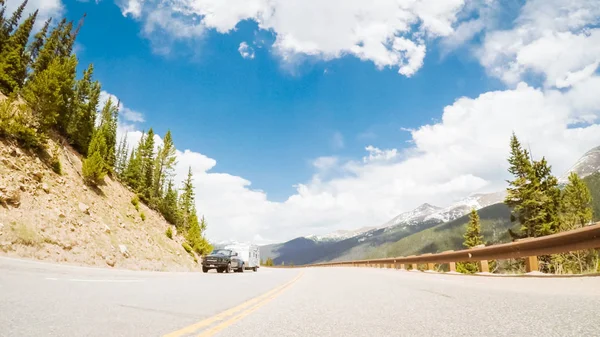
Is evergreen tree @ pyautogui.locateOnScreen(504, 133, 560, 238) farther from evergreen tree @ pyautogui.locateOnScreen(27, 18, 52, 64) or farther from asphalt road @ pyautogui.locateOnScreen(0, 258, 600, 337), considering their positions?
evergreen tree @ pyautogui.locateOnScreen(27, 18, 52, 64)

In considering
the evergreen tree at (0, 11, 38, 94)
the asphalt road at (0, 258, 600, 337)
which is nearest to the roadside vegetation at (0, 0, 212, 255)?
the evergreen tree at (0, 11, 38, 94)

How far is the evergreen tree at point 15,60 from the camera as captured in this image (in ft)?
125

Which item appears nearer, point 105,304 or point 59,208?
point 105,304

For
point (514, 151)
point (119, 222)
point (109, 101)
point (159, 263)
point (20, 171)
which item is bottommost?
point (159, 263)

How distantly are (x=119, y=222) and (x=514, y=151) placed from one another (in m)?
44.6

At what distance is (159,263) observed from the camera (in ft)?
104

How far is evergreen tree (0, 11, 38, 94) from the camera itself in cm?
3809

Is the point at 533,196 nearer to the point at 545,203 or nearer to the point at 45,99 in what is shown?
the point at 545,203

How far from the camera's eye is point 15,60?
4606cm

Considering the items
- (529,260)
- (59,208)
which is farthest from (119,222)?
(529,260)

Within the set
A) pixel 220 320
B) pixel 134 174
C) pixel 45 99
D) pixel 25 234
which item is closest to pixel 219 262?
pixel 25 234

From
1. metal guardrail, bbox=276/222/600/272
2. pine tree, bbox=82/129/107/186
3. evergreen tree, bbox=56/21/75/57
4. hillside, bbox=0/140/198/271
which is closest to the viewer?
metal guardrail, bbox=276/222/600/272

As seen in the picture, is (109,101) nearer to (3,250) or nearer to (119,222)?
(119,222)

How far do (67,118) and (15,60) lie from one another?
39.5 ft
